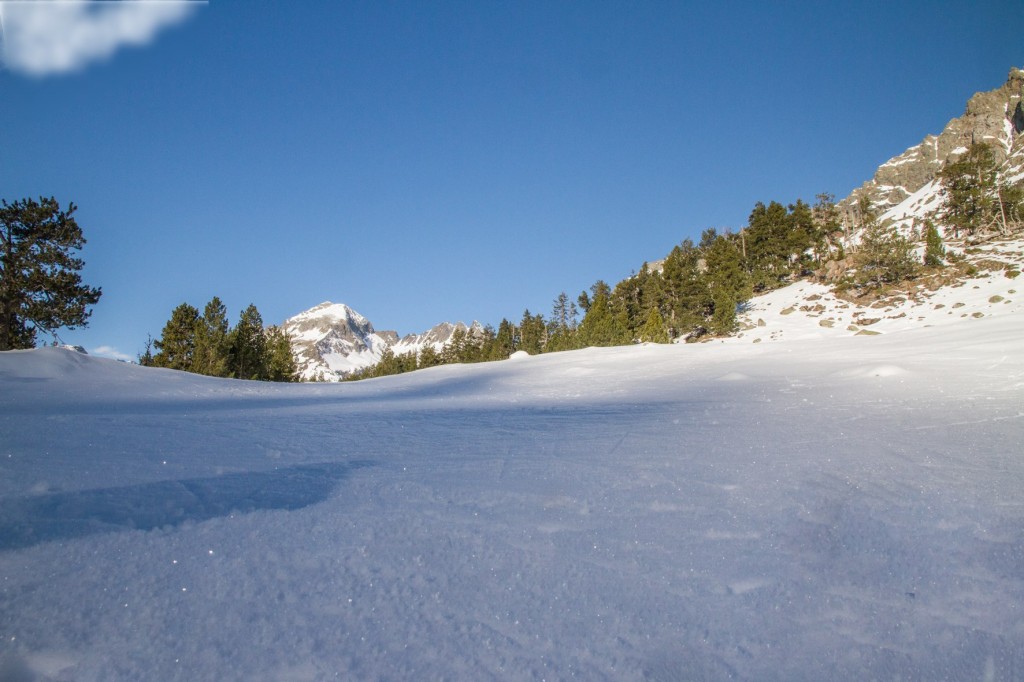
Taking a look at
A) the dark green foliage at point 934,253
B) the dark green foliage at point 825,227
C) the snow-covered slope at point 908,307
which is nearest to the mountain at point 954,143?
the dark green foliage at point 825,227

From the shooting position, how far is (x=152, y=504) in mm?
1850

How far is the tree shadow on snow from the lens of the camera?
1.58m

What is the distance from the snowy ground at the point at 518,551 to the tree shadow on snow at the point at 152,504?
0.04 feet

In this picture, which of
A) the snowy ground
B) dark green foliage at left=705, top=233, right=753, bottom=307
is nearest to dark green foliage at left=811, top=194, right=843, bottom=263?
dark green foliage at left=705, top=233, right=753, bottom=307

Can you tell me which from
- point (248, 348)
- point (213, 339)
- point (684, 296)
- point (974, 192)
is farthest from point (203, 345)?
point (974, 192)

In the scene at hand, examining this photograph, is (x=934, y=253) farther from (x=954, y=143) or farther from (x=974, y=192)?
(x=954, y=143)

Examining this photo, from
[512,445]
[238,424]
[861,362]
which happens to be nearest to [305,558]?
[512,445]

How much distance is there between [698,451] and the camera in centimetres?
292

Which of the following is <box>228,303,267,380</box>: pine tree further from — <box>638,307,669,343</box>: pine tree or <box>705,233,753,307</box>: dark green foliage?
<box>705,233,753,307</box>: dark green foliage

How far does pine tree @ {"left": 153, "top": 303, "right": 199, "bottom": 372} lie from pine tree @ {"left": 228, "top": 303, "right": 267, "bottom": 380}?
3011 mm

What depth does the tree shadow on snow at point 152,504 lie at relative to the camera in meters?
1.58

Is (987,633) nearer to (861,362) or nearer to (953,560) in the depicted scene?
(953,560)

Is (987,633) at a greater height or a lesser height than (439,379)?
lesser

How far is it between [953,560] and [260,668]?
2.11 m
